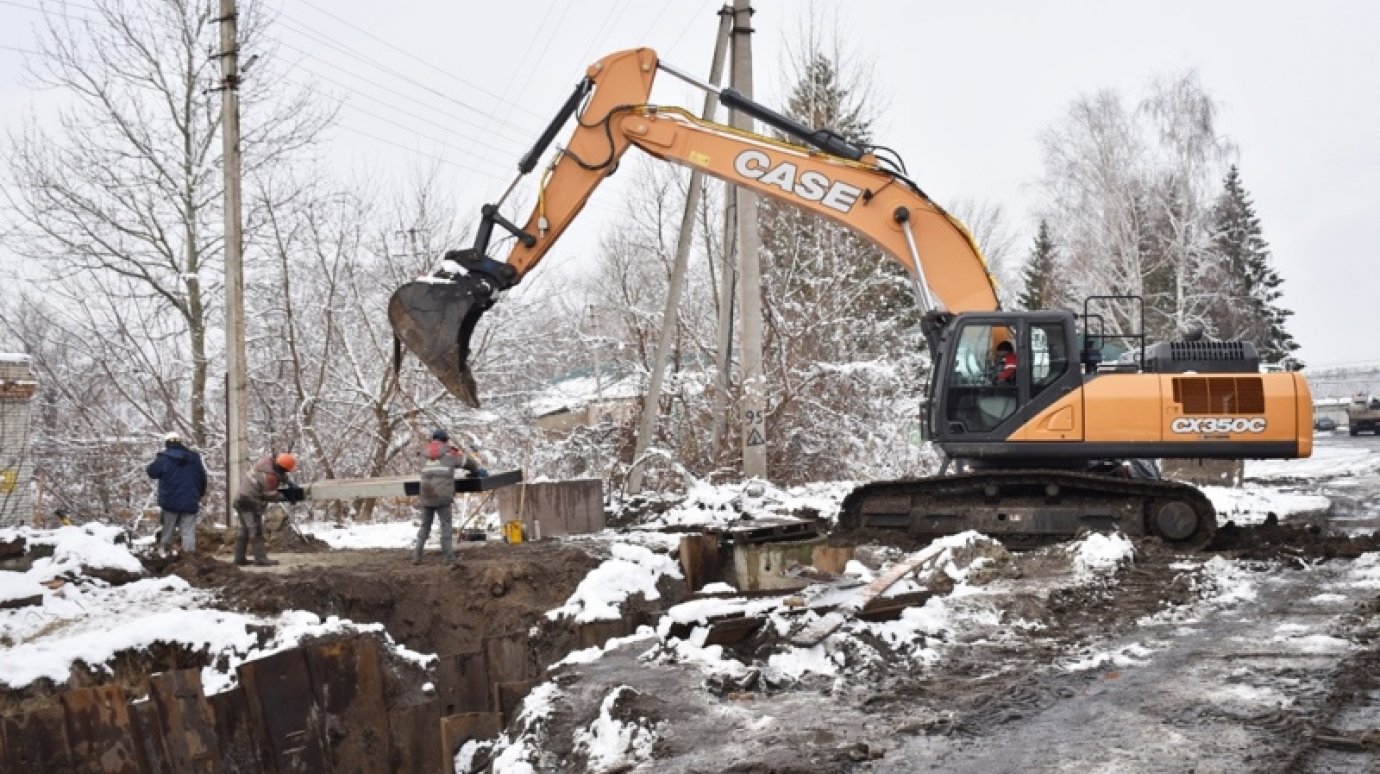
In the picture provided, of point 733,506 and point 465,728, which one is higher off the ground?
→ point 733,506

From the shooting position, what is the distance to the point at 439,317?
1148cm

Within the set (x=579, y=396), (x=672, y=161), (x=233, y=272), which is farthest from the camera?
(x=579, y=396)

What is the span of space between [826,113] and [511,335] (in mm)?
7407

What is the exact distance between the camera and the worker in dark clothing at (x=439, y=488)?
458 inches

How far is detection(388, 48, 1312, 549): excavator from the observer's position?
10742 millimetres

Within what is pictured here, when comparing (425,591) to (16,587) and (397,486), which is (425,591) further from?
(16,587)

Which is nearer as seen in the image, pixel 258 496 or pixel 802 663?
pixel 802 663

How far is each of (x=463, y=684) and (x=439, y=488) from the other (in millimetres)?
2863

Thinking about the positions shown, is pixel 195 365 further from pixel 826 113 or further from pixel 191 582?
pixel 826 113

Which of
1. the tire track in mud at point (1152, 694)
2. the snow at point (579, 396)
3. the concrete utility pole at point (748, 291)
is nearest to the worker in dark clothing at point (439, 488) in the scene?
the concrete utility pole at point (748, 291)

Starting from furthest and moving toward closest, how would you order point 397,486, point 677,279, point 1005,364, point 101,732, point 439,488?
point 677,279 → point 397,486 → point 439,488 → point 1005,364 → point 101,732

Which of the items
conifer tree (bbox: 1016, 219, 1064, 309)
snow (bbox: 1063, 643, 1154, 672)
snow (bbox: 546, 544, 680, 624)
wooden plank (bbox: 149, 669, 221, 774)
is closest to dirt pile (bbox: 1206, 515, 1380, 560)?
snow (bbox: 1063, 643, 1154, 672)

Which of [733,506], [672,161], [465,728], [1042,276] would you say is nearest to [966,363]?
[672,161]

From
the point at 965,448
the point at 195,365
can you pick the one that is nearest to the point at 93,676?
the point at 965,448
